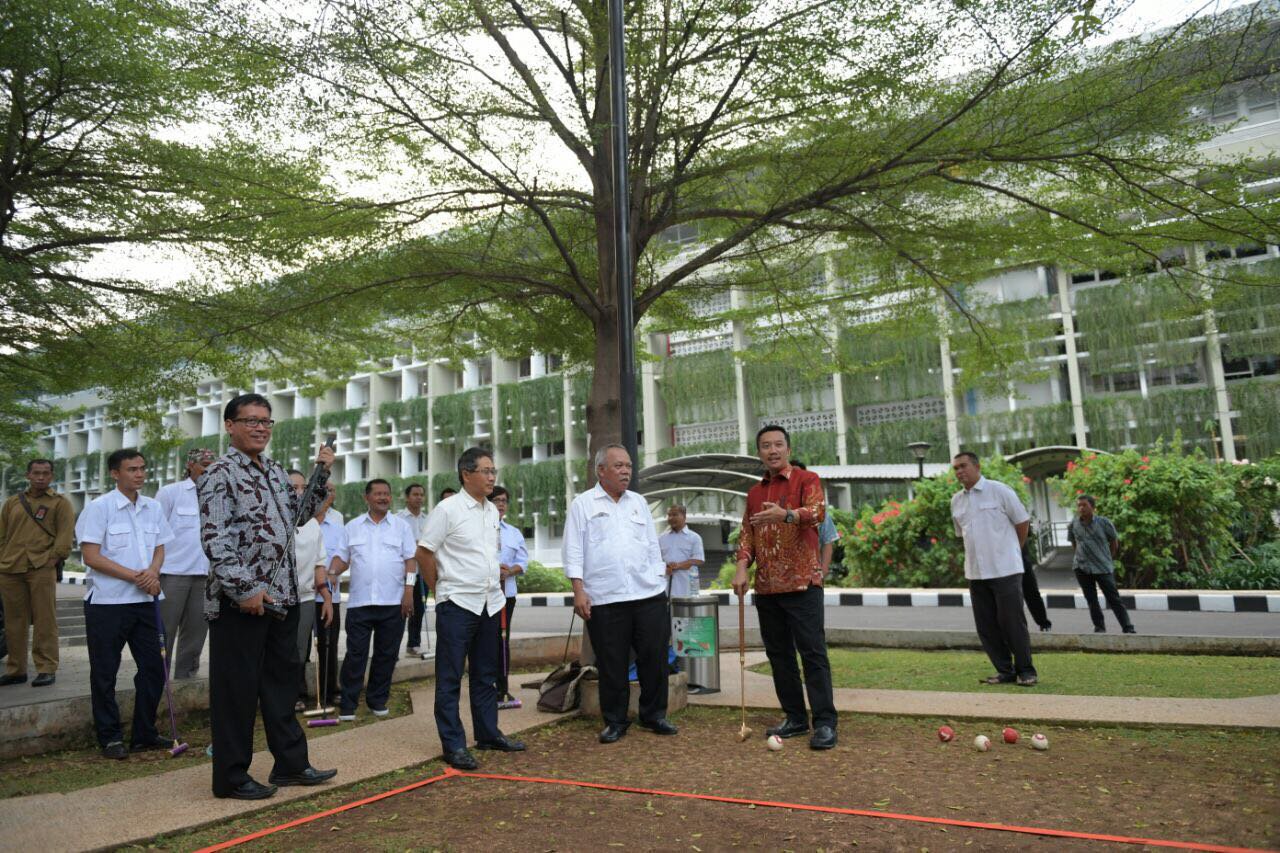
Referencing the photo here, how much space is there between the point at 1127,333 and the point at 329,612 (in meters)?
32.4

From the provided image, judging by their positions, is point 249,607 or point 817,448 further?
point 817,448

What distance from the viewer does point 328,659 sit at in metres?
7.20

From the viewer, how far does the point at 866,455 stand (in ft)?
116

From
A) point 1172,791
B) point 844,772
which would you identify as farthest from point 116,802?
point 1172,791

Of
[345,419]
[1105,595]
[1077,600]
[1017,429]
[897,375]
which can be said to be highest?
[345,419]

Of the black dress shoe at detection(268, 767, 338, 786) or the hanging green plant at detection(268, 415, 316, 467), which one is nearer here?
the black dress shoe at detection(268, 767, 338, 786)

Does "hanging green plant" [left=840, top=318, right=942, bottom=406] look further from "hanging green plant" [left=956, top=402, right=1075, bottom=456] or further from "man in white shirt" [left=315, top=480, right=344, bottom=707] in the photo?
"man in white shirt" [left=315, top=480, right=344, bottom=707]

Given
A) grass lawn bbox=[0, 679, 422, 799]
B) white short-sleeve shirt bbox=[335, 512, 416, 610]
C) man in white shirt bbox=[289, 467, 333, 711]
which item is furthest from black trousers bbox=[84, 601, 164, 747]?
white short-sleeve shirt bbox=[335, 512, 416, 610]

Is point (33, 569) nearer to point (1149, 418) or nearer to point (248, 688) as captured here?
point (248, 688)

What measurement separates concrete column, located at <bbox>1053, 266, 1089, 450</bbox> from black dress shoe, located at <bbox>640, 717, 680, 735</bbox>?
30.3m

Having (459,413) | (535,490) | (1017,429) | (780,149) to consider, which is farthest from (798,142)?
(459,413)

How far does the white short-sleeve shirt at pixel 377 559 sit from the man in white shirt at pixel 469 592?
5.57 feet

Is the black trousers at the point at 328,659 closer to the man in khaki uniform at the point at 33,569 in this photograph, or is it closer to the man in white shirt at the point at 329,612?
the man in white shirt at the point at 329,612

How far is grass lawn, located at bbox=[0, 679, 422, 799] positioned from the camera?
4.95 metres
